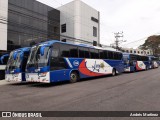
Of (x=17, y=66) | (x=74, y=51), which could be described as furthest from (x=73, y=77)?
(x=17, y=66)

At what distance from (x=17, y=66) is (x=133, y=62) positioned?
19.7m

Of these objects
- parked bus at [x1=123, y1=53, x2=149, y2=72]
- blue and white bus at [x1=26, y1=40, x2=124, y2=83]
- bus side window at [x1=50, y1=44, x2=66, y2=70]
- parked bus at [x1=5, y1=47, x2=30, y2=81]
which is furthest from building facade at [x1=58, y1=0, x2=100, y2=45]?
bus side window at [x1=50, y1=44, x2=66, y2=70]

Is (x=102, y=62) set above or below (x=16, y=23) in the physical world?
below

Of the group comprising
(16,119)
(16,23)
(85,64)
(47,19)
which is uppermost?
(47,19)

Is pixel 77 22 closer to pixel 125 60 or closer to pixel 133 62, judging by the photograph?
pixel 125 60

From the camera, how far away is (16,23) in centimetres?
2611

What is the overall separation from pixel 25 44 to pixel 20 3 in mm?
6645

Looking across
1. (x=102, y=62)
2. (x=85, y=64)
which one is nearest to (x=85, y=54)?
(x=85, y=64)

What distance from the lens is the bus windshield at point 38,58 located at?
1154 cm

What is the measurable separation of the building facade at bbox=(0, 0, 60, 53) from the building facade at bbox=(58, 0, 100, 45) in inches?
108

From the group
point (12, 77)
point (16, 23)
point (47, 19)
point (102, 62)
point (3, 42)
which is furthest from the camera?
point (47, 19)

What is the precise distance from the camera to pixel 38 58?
38.8ft

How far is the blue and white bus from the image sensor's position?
11.6 m

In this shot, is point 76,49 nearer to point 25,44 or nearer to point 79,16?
point 25,44
